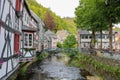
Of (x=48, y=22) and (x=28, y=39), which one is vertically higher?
(x=48, y=22)

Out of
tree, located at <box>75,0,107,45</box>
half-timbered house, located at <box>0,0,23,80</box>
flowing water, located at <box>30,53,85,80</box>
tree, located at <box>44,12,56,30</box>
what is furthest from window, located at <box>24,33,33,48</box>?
tree, located at <box>44,12,56,30</box>

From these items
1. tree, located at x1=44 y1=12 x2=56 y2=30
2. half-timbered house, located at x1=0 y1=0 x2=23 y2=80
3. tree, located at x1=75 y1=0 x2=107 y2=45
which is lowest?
half-timbered house, located at x1=0 y1=0 x2=23 y2=80

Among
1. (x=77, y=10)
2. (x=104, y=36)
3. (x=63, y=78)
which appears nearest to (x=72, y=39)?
(x=104, y=36)

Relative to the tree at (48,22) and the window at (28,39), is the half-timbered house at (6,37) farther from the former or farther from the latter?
the tree at (48,22)

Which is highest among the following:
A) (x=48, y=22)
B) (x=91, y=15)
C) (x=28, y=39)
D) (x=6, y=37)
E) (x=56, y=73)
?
(x=48, y=22)

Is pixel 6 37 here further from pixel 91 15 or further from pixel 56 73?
pixel 91 15

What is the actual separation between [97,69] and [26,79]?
31.8ft

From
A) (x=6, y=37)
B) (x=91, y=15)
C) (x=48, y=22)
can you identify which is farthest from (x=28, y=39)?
(x=48, y=22)

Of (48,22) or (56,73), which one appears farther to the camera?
(48,22)

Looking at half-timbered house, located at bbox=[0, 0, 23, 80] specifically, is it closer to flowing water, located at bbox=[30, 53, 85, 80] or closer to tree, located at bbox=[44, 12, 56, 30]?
flowing water, located at bbox=[30, 53, 85, 80]

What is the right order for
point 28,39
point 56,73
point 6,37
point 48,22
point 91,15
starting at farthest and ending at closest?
point 48,22, point 91,15, point 56,73, point 28,39, point 6,37

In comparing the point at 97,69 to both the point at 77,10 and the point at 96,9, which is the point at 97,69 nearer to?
the point at 96,9

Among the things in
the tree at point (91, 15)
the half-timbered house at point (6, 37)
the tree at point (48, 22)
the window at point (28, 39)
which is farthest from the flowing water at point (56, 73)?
the tree at point (48, 22)

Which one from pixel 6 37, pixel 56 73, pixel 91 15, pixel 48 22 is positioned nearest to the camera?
pixel 6 37
